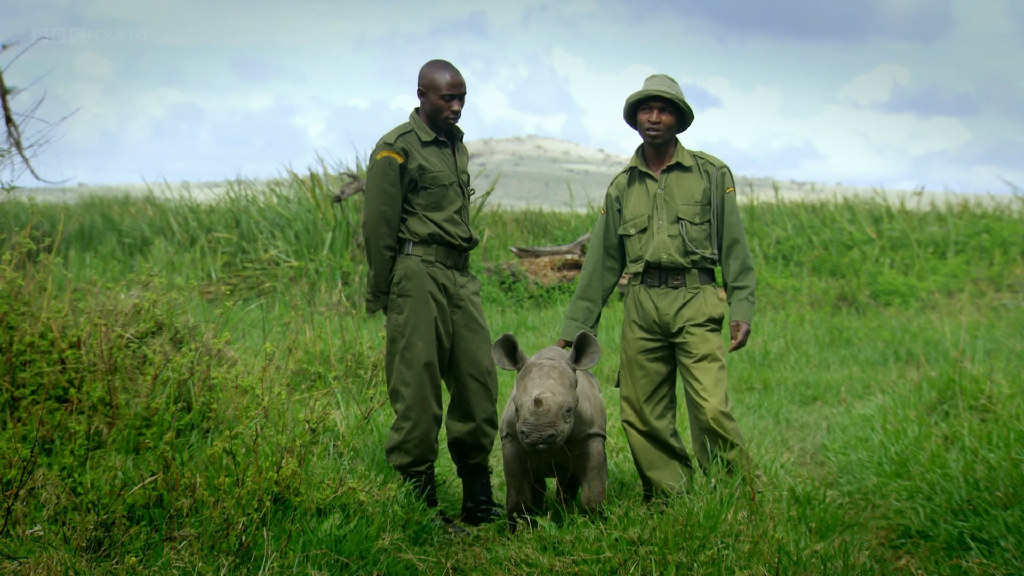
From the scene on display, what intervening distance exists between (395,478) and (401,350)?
29.0 inches

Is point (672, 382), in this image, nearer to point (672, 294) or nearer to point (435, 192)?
point (672, 294)

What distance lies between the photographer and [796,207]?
48.6 feet

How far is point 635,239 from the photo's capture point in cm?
492

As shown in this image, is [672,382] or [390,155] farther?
[672,382]

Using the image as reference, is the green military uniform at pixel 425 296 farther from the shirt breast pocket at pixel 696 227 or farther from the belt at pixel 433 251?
the shirt breast pocket at pixel 696 227

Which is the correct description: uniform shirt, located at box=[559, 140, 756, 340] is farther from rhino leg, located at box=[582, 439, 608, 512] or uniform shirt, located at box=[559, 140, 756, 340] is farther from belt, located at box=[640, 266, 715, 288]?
rhino leg, located at box=[582, 439, 608, 512]

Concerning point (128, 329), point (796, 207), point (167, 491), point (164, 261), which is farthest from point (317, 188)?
point (167, 491)

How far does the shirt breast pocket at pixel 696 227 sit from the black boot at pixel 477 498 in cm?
172

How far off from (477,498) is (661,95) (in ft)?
8.06

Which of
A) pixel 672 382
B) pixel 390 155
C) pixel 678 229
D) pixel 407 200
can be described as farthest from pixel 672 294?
pixel 390 155

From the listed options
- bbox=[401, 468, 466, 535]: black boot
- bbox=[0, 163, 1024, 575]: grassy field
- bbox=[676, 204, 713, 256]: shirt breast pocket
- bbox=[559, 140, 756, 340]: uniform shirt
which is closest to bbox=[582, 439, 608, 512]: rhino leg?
bbox=[0, 163, 1024, 575]: grassy field

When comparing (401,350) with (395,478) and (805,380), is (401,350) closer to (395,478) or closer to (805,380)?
(395,478)

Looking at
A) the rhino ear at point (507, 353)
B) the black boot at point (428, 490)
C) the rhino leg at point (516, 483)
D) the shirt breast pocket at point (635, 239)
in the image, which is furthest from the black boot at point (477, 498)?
the shirt breast pocket at point (635, 239)

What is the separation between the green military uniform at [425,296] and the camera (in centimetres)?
476
